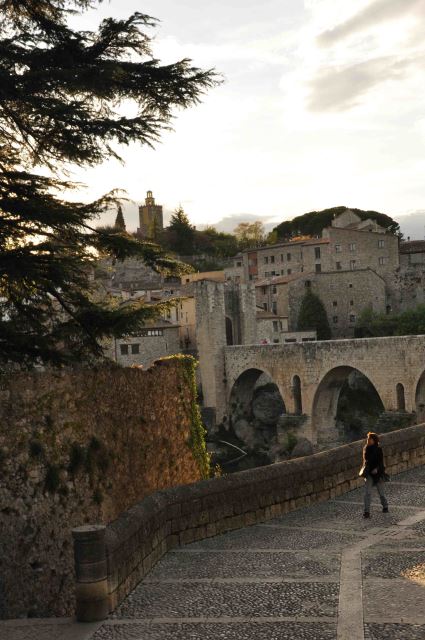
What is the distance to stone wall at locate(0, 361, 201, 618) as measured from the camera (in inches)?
350

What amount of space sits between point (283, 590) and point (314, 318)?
5939 cm

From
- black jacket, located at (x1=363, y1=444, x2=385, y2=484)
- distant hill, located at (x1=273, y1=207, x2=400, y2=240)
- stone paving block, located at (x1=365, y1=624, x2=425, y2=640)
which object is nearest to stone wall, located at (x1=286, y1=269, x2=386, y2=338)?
distant hill, located at (x1=273, y1=207, x2=400, y2=240)

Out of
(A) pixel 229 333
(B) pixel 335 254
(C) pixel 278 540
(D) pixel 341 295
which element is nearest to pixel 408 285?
(D) pixel 341 295

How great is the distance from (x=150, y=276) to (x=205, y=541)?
269 feet

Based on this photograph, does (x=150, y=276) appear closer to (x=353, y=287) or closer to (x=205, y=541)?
(x=353, y=287)

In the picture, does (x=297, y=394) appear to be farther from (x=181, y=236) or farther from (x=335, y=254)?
(x=181, y=236)

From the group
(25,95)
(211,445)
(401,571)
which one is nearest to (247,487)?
(401,571)

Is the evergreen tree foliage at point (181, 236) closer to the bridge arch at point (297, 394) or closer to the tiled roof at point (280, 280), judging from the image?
the tiled roof at point (280, 280)

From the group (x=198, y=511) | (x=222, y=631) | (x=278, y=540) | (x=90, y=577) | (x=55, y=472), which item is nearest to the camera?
(x=222, y=631)

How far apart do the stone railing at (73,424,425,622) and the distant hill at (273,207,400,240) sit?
87885 mm

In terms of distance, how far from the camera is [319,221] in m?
102

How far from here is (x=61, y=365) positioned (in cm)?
1059

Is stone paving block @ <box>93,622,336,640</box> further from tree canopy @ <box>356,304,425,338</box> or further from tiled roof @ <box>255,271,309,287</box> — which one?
tiled roof @ <box>255,271,309,287</box>

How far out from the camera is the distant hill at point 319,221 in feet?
331
